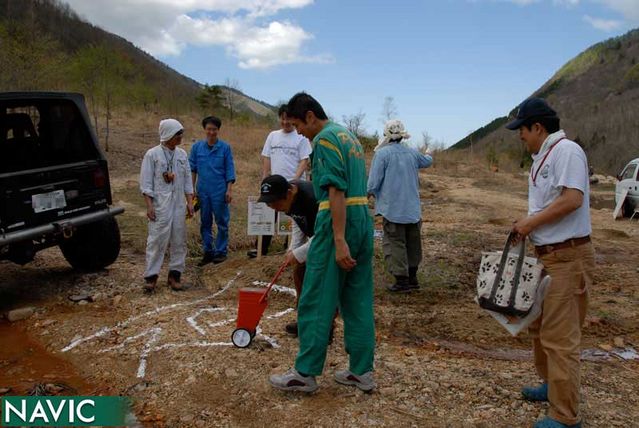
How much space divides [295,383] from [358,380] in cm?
39

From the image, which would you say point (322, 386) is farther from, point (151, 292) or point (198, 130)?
point (198, 130)

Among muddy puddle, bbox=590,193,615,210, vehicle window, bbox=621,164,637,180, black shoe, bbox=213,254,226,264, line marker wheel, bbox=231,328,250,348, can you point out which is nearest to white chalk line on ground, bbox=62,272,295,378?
line marker wheel, bbox=231,328,250,348

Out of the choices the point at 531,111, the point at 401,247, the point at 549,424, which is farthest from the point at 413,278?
the point at 531,111

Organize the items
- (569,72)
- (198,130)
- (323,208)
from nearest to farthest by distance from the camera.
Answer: (323,208)
(198,130)
(569,72)

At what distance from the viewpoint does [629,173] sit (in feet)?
43.3

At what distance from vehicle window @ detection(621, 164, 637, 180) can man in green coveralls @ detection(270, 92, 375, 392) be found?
11816 mm

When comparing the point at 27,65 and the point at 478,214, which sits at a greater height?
the point at 27,65

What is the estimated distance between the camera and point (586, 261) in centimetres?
296

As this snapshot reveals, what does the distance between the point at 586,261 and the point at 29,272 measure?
19.3 feet

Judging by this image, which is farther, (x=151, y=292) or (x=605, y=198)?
(x=605, y=198)

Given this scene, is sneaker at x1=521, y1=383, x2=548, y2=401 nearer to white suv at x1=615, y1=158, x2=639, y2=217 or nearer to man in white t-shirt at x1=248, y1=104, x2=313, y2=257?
man in white t-shirt at x1=248, y1=104, x2=313, y2=257

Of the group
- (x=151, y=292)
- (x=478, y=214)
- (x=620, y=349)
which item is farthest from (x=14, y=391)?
(x=478, y=214)

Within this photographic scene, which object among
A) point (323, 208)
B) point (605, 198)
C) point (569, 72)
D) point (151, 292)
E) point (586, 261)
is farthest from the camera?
point (569, 72)

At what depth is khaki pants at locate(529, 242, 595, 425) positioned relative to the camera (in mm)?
2898
